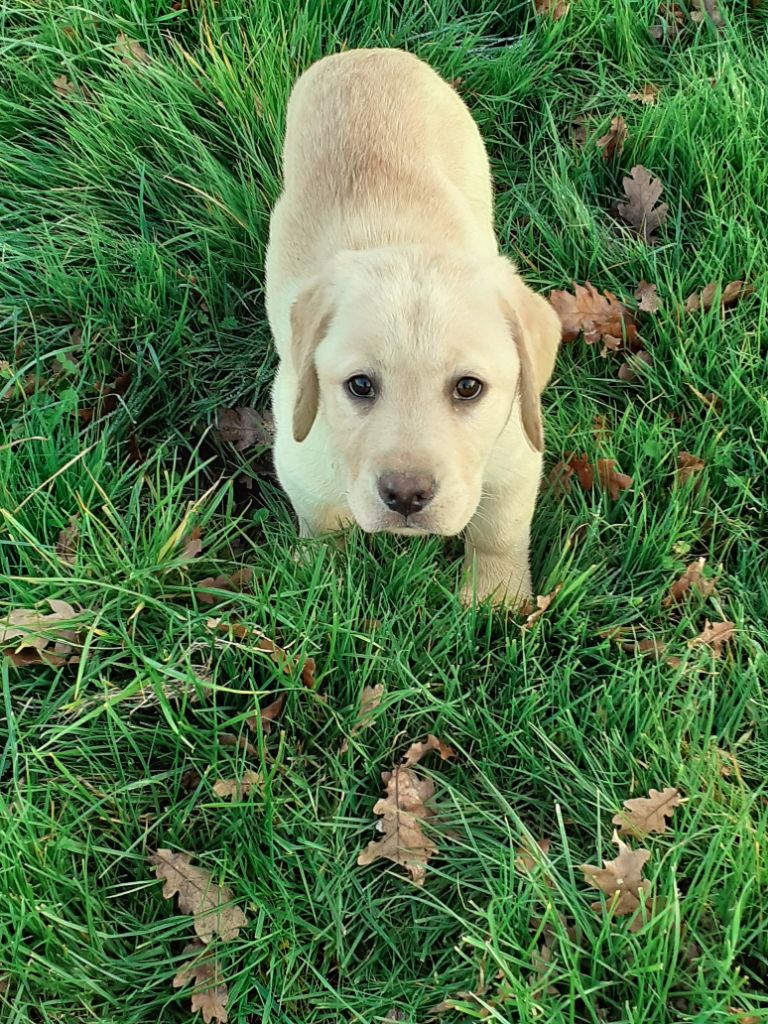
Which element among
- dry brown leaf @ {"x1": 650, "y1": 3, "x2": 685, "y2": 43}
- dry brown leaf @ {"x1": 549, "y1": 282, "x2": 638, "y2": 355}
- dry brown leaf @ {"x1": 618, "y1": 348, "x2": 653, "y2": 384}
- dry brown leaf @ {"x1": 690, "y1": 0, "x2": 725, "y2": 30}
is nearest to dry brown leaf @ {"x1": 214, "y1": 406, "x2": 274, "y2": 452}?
dry brown leaf @ {"x1": 549, "y1": 282, "x2": 638, "y2": 355}

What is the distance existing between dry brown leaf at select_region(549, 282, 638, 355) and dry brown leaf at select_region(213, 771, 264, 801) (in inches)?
72.9

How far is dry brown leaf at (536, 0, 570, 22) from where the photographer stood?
156 inches

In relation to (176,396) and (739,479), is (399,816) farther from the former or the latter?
(176,396)

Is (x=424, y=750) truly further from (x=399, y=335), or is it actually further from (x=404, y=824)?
(x=399, y=335)

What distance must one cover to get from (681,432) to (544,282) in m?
0.80

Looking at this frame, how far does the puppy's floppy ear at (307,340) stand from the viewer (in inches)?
97.3

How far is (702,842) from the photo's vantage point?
87.4 inches

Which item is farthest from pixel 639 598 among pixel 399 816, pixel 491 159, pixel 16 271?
pixel 16 271

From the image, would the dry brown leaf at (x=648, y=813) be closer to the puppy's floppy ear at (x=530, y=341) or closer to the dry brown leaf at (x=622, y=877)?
the dry brown leaf at (x=622, y=877)

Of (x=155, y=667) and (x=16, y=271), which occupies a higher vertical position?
(x=16, y=271)

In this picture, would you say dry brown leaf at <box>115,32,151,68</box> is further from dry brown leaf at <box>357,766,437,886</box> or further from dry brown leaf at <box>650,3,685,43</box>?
dry brown leaf at <box>357,766,437,886</box>

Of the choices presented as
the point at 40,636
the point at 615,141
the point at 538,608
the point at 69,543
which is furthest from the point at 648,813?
the point at 615,141

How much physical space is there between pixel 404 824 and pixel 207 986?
576mm

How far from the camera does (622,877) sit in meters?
2.14
